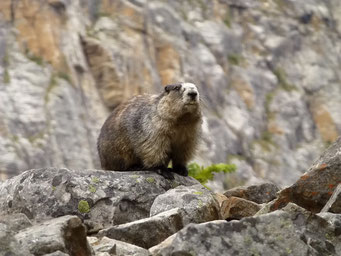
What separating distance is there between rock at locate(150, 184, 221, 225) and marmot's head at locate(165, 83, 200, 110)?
2512 mm

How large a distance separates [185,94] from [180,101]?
0.14 metres

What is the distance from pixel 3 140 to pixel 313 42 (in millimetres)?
48277

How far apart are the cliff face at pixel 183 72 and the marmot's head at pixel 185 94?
126 ft

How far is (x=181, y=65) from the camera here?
7238cm

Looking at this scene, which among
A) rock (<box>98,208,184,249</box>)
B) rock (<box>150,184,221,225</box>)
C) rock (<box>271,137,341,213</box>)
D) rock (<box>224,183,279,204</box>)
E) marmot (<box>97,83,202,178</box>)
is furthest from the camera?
marmot (<box>97,83,202,178</box>)

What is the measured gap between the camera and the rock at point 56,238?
17.3 ft

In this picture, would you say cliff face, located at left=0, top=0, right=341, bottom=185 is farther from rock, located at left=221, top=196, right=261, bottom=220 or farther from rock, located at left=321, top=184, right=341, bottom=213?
rock, located at left=321, top=184, right=341, bottom=213

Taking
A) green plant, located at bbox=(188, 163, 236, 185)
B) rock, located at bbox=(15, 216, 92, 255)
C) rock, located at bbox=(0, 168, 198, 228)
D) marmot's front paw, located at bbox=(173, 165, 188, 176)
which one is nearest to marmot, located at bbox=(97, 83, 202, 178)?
marmot's front paw, located at bbox=(173, 165, 188, 176)

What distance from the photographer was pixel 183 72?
71812 millimetres

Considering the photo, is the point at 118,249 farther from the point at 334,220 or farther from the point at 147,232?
the point at 334,220

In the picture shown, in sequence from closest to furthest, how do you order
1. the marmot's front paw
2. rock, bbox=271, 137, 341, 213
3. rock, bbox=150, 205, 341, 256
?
rock, bbox=150, 205, 341, 256 < rock, bbox=271, 137, 341, 213 < the marmot's front paw

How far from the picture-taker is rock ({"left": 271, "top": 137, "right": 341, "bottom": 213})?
281 inches

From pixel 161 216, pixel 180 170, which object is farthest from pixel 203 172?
pixel 161 216

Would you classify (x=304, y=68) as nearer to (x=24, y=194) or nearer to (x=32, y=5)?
(x=32, y=5)
